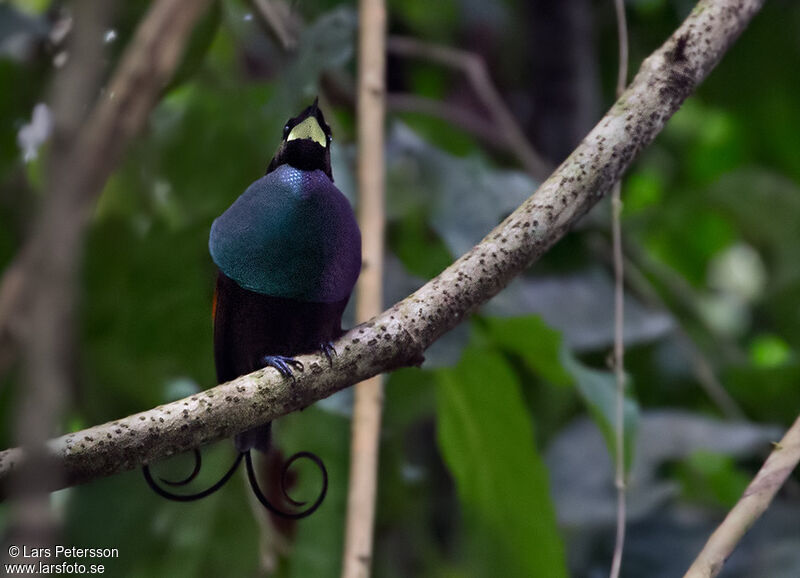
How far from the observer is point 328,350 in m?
1.21

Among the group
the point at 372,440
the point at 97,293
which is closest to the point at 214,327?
the point at 372,440

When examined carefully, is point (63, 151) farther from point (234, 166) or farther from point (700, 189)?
point (700, 189)

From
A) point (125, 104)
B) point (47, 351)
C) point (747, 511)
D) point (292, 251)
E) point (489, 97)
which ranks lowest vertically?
point (47, 351)

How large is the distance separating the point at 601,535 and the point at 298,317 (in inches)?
69.1

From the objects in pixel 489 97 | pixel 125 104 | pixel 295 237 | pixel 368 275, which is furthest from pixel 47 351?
pixel 489 97

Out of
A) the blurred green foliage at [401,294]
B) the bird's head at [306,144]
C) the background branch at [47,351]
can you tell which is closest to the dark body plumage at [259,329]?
the bird's head at [306,144]

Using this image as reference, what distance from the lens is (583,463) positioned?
2.71 meters

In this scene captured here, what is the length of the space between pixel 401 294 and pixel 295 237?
1.09 m

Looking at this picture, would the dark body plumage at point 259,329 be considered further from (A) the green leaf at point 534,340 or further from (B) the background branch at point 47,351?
(A) the green leaf at point 534,340

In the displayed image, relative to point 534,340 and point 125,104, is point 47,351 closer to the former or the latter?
point 125,104

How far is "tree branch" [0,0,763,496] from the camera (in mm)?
1104

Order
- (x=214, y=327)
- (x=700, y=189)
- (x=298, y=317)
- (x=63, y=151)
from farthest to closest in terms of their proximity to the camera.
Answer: (x=700, y=189)
(x=214, y=327)
(x=298, y=317)
(x=63, y=151)

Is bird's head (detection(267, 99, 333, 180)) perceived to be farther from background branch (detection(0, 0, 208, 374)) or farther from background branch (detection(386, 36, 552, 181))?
background branch (detection(386, 36, 552, 181))

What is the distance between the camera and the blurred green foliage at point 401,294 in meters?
2.19
